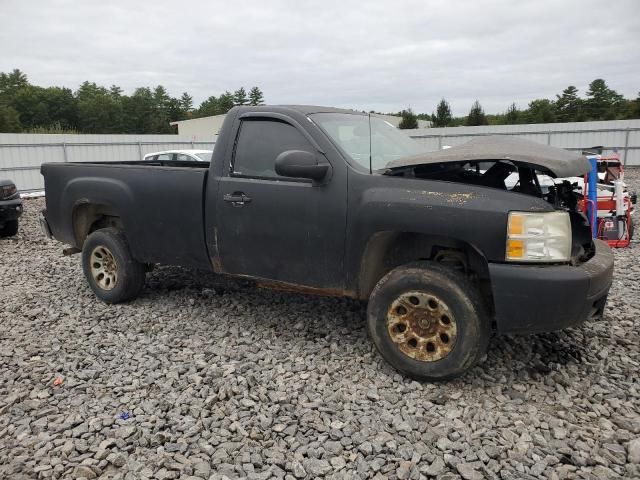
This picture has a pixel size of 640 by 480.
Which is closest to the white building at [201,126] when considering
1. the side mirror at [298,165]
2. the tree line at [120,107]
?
the tree line at [120,107]

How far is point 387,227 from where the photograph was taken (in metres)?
3.38

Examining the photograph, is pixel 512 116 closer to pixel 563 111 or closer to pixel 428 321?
pixel 563 111

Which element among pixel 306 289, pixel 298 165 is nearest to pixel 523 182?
pixel 298 165

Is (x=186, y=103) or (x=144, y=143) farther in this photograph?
(x=186, y=103)

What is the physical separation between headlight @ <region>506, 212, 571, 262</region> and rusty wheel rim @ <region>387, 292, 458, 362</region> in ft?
1.88

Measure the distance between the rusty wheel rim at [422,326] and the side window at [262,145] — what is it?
144 centimetres

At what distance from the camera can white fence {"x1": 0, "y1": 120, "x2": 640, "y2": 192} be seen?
17.5 meters

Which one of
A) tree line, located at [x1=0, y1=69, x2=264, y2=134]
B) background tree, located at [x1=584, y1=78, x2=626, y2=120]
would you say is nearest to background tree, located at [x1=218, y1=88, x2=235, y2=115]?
tree line, located at [x1=0, y1=69, x2=264, y2=134]

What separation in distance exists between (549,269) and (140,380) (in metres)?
2.85

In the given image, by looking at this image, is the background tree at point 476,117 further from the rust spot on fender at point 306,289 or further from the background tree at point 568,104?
the rust spot on fender at point 306,289

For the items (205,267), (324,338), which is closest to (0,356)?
(205,267)

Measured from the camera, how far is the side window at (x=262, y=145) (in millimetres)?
3977

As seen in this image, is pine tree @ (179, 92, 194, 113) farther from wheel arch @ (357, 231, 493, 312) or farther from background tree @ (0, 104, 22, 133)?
wheel arch @ (357, 231, 493, 312)

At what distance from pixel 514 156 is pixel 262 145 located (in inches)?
78.2
